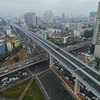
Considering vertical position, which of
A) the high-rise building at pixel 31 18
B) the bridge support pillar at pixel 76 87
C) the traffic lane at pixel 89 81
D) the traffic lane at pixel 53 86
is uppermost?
the high-rise building at pixel 31 18

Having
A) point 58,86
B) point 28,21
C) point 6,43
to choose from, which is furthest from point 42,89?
point 28,21

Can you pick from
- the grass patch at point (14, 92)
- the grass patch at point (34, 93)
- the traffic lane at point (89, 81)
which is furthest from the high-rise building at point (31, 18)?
the traffic lane at point (89, 81)

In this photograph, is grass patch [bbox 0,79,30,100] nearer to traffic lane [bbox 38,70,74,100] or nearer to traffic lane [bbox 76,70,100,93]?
traffic lane [bbox 38,70,74,100]

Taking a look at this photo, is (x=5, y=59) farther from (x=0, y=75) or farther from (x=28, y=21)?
(x=28, y=21)

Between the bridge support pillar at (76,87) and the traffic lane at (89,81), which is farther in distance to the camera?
the bridge support pillar at (76,87)

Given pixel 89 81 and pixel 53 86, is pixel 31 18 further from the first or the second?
pixel 89 81

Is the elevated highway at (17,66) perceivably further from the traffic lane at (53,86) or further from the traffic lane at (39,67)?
the traffic lane at (53,86)

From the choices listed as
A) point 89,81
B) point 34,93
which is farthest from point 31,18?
point 89,81
